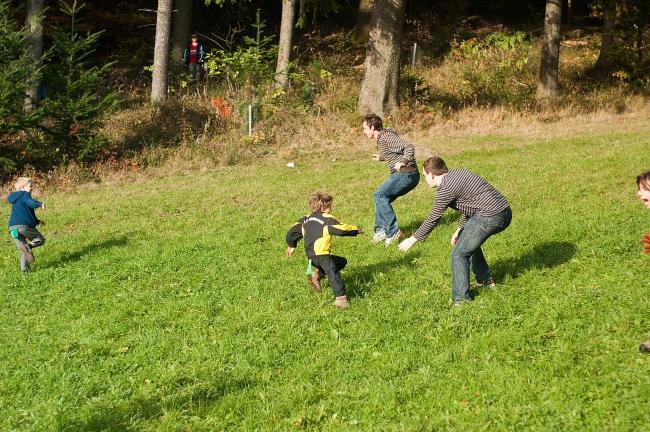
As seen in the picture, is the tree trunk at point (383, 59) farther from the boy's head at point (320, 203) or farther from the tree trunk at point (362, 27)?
the boy's head at point (320, 203)

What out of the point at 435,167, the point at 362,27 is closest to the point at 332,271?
the point at 435,167

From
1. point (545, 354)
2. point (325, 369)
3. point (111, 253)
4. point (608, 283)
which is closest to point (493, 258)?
point (608, 283)

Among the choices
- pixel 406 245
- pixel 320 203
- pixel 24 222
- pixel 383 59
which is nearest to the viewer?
pixel 406 245

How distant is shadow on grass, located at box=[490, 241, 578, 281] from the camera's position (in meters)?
8.67

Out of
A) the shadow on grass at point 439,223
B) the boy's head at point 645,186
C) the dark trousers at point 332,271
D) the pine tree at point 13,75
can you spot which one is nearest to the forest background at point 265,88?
the pine tree at point 13,75

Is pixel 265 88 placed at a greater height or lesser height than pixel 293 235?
greater

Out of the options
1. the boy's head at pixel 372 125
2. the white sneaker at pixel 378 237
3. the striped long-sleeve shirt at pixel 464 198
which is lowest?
the white sneaker at pixel 378 237

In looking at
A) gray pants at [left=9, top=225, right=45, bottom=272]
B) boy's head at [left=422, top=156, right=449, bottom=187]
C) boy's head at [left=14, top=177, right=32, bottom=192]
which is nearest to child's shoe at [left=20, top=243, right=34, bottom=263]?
gray pants at [left=9, top=225, right=45, bottom=272]

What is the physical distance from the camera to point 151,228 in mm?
12836

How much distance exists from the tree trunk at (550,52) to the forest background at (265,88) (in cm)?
10

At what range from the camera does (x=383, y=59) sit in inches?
798

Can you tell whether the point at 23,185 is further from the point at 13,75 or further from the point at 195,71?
the point at 195,71

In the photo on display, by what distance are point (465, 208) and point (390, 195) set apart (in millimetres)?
3260

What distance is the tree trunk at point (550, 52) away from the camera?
22.2 meters
